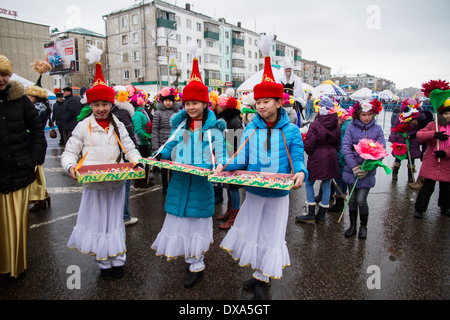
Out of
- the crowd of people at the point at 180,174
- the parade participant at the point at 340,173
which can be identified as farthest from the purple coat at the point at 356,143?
the crowd of people at the point at 180,174

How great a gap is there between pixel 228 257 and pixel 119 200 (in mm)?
1575

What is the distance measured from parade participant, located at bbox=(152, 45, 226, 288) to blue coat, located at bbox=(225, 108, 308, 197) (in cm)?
30

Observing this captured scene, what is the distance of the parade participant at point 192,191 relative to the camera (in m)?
2.96

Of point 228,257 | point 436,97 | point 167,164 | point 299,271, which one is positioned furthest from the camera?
point 436,97

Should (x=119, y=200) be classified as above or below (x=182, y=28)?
below

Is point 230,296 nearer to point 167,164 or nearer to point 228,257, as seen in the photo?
point 228,257

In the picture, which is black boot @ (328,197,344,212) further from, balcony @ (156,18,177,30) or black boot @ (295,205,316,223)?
balcony @ (156,18,177,30)

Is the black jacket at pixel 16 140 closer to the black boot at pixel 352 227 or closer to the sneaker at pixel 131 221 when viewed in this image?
the sneaker at pixel 131 221

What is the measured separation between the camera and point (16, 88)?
10.0ft

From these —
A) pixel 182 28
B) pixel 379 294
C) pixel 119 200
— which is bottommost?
pixel 379 294

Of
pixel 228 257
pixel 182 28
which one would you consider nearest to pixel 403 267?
pixel 228 257

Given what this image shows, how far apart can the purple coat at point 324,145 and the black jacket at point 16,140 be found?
4017 millimetres

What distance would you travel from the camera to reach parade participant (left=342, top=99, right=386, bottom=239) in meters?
4.21
